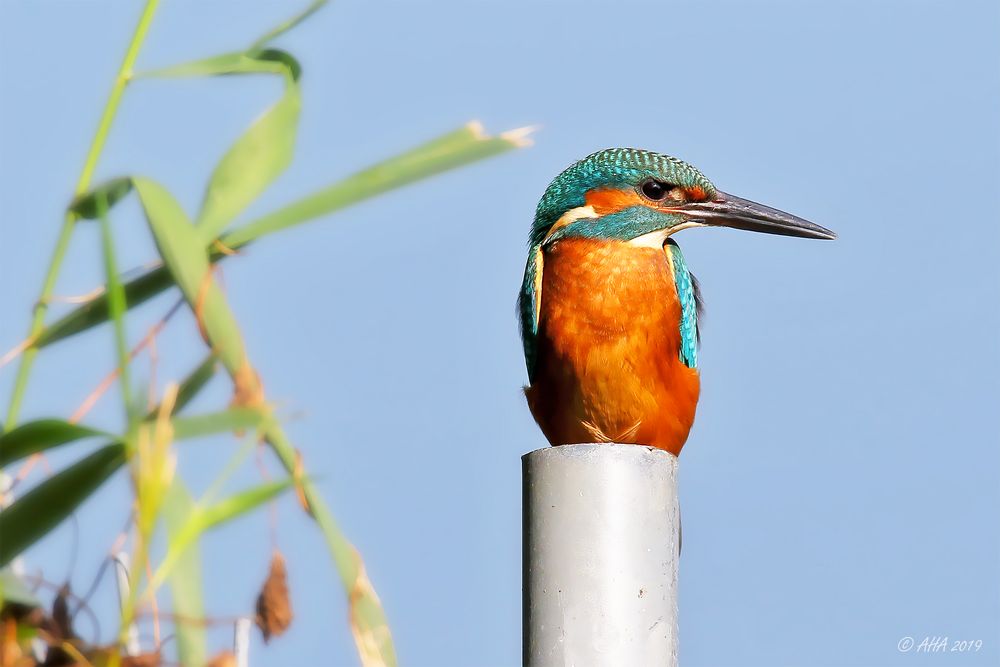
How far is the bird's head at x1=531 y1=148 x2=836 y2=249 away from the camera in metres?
4.50

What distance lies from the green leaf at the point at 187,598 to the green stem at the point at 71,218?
0.25 m

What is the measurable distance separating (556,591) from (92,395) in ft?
3.75

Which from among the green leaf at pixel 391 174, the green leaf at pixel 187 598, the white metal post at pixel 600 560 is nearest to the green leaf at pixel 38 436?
the green leaf at pixel 187 598

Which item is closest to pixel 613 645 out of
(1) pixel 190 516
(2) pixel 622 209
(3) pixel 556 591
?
(3) pixel 556 591

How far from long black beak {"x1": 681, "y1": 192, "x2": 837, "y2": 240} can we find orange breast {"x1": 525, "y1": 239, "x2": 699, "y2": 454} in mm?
332

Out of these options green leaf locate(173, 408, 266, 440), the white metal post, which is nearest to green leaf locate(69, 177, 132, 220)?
green leaf locate(173, 408, 266, 440)

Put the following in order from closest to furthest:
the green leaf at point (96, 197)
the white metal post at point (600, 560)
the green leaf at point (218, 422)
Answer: the green leaf at point (218, 422) → the green leaf at point (96, 197) → the white metal post at point (600, 560)

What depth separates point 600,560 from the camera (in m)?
2.43

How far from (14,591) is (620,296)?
110 inches

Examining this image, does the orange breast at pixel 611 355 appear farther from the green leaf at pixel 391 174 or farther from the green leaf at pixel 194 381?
the green leaf at pixel 194 381

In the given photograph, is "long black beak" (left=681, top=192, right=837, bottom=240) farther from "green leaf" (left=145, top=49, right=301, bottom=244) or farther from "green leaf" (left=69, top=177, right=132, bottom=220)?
"green leaf" (left=69, top=177, right=132, bottom=220)

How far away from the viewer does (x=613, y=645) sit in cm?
236

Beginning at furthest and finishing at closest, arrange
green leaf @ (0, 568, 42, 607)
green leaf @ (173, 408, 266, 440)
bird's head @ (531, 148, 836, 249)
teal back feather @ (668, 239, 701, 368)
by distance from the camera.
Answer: bird's head @ (531, 148, 836, 249) < teal back feather @ (668, 239, 701, 368) < green leaf @ (0, 568, 42, 607) < green leaf @ (173, 408, 266, 440)

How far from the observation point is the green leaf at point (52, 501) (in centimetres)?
150
